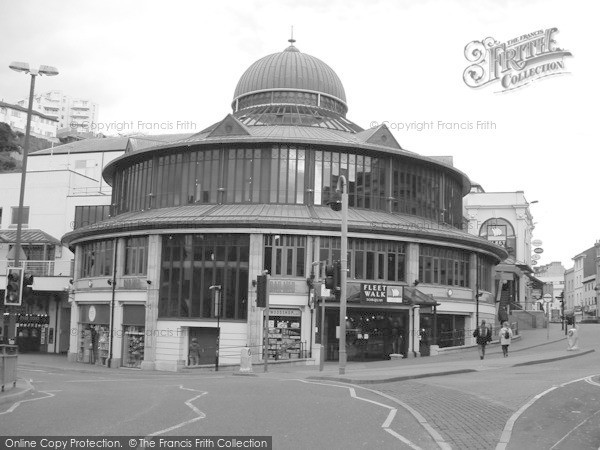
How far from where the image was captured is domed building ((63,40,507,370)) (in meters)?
41.2

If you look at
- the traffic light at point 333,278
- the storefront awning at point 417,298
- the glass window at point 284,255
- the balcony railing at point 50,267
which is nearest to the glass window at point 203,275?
the glass window at point 284,255

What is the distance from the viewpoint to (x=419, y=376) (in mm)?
24891

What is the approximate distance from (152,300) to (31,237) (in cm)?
2742

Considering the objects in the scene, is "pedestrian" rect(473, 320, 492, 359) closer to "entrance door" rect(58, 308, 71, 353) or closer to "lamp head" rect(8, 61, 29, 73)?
"lamp head" rect(8, 61, 29, 73)

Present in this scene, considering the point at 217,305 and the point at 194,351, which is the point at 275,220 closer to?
the point at 217,305

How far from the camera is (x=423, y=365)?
33.0m

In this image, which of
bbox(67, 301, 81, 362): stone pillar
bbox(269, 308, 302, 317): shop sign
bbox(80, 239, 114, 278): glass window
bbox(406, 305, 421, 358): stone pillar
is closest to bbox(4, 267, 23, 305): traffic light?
bbox(269, 308, 302, 317): shop sign

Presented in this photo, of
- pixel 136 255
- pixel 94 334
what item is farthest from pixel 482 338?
pixel 94 334

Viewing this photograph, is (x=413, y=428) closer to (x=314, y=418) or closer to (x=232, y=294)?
(x=314, y=418)

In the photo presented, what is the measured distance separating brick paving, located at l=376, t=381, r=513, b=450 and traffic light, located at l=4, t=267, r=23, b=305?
1151 cm

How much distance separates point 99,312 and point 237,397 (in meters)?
30.0

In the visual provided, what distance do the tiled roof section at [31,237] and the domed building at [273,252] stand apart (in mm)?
15037

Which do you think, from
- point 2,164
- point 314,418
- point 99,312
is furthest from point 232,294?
point 2,164

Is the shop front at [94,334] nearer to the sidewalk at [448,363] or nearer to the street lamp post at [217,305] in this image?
the street lamp post at [217,305]
